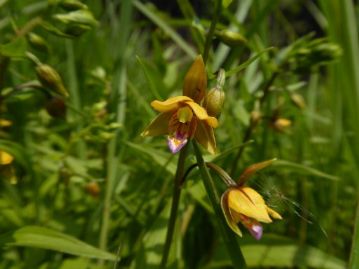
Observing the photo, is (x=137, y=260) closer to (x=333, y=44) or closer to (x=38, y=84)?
(x=38, y=84)

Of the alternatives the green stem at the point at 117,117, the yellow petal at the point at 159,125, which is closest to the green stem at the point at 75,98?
the green stem at the point at 117,117

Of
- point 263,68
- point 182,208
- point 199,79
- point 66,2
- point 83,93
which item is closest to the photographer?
point 199,79

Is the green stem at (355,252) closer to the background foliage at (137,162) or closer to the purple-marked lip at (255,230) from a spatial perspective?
the background foliage at (137,162)

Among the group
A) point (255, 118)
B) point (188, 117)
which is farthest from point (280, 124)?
point (188, 117)

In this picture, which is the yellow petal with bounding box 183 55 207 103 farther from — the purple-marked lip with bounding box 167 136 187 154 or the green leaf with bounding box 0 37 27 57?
the green leaf with bounding box 0 37 27 57

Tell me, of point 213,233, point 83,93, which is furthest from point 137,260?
point 83,93

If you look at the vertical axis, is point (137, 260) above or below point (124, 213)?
below
